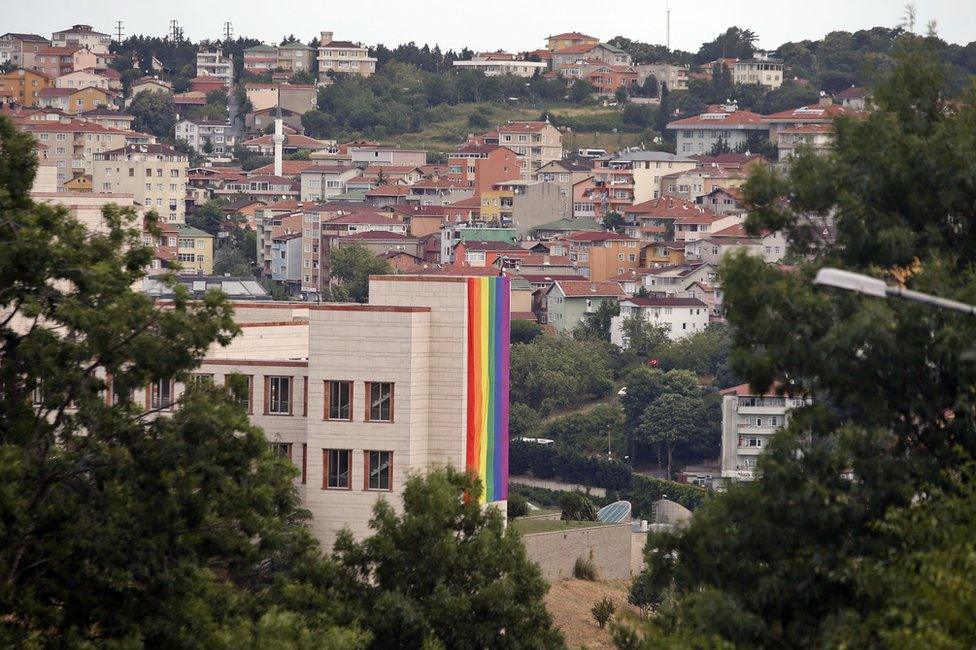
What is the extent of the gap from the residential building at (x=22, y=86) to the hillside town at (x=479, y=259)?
163 mm

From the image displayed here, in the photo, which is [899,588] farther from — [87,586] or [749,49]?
[749,49]

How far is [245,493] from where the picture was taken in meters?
17.9

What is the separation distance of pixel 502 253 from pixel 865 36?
7393cm

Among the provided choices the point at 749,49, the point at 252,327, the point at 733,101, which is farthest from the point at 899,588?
the point at 749,49

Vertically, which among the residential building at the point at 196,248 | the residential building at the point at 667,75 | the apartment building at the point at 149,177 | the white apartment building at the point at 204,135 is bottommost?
the residential building at the point at 196,248

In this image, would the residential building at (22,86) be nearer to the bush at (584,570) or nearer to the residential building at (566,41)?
the residential building at (566,41)

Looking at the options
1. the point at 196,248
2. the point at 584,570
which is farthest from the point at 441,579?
the point at 196,248

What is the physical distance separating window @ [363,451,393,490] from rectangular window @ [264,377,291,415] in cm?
172

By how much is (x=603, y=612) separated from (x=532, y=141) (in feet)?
291

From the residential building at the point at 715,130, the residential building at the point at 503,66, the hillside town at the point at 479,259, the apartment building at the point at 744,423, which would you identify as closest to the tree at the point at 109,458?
the hillside town at the point at 479,259

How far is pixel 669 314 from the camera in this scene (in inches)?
3447

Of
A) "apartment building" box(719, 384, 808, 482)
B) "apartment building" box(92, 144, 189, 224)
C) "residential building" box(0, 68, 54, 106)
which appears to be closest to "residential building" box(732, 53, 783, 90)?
"residential building" box(0, 68, 54, 106)

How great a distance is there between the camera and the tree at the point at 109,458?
1723cm

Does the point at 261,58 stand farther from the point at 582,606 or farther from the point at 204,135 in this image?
the point at 582,606
